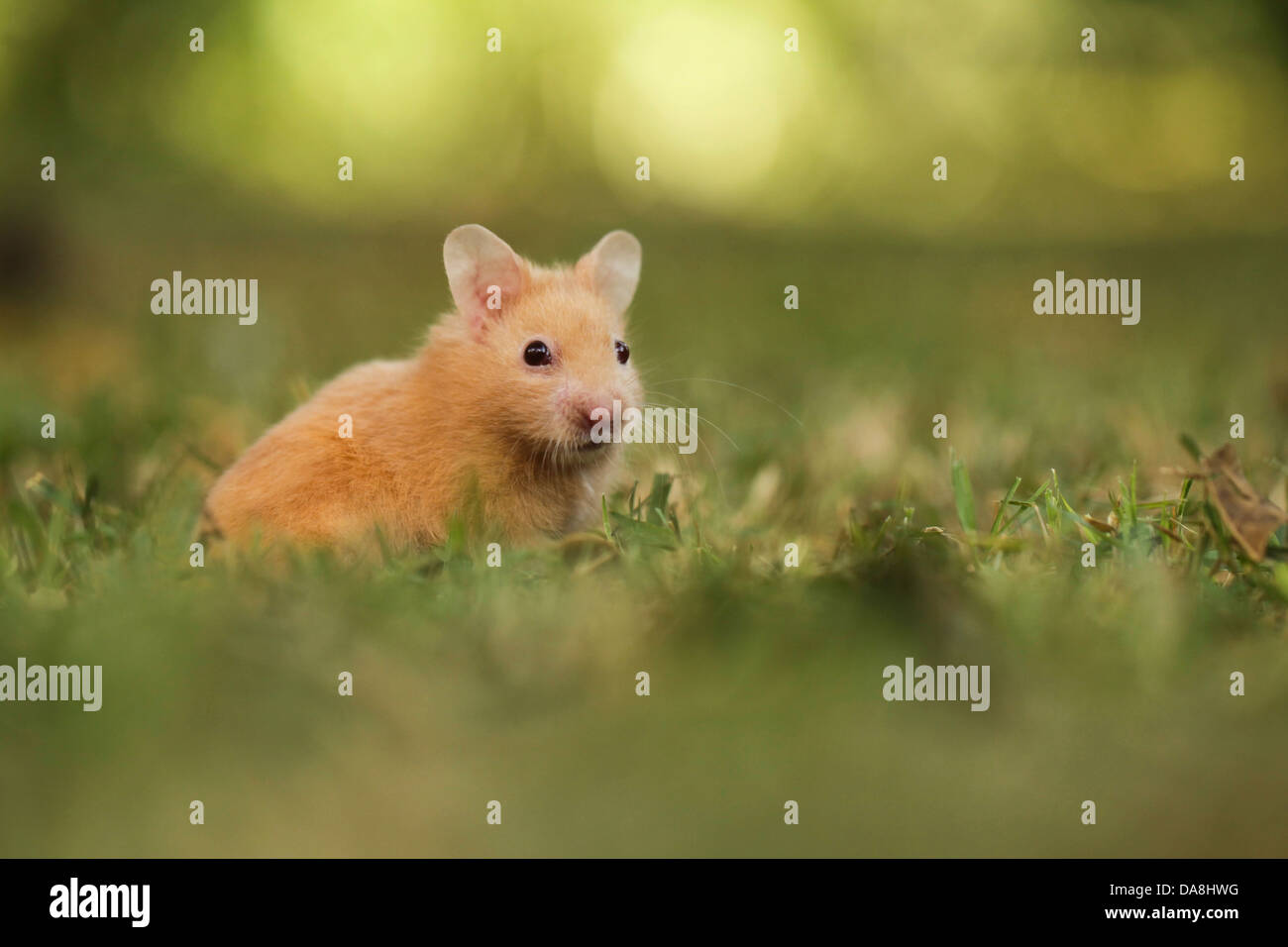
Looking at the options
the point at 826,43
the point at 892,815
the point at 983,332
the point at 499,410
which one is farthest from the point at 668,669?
the point at 826,43

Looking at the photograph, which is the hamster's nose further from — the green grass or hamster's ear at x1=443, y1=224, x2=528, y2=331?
hamster's ear at x1=443, y1=224, x2=528, y2=331

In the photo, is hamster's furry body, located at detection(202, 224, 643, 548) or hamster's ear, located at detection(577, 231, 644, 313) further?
hamster's ear, located at detection(577, 231, 644, 313)

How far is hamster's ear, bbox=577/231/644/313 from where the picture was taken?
4379 mm

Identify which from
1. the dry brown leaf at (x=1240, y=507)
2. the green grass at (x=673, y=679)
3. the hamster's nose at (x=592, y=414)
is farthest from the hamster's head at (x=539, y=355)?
the dry brown leaf at (x=1240, y=507)

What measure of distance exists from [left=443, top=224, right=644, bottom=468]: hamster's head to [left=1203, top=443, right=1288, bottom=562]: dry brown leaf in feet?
5.41

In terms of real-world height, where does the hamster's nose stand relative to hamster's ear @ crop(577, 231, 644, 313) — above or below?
below

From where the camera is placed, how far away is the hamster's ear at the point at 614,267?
14.4 ft

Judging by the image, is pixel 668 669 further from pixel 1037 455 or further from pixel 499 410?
pixel 1037 455

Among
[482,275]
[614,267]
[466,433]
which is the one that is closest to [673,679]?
[466,433]

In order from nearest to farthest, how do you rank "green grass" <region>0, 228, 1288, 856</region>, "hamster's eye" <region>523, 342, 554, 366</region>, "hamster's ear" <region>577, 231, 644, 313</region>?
"green grass" <region>0, 228, 1288, 856</region>
"hamster's eye" <region>523, 342, 554, 366</region>
"hamster's ear" <region>577, 231, 644, 313</region>

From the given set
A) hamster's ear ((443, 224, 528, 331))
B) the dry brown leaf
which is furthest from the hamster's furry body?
the dry brown leaf

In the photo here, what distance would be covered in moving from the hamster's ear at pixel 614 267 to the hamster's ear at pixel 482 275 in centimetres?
27

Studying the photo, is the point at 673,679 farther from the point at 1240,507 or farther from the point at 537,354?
the point at 1240,507

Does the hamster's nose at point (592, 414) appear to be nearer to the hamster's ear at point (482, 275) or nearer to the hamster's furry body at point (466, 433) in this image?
the hamster's furry body at point (466, 433)
